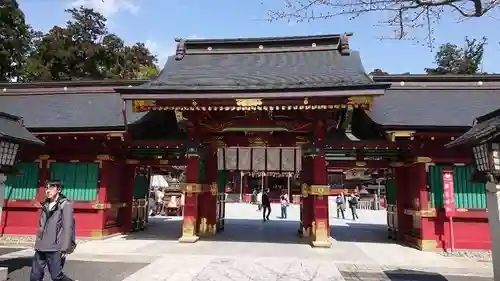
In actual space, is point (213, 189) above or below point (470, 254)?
above

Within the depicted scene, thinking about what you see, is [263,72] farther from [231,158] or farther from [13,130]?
[13,130]

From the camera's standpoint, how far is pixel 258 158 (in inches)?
450

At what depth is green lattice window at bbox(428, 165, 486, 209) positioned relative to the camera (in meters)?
10.5

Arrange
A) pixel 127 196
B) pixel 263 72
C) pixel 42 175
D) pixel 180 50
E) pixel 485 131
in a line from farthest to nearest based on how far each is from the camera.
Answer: pixel 180 50, pixel 127 196, pixel 263 72, pixel 42 175, pixel 485 131

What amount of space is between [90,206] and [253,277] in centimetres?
729

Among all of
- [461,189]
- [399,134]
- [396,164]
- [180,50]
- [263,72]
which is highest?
[180,50]

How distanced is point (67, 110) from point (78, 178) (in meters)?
3.02

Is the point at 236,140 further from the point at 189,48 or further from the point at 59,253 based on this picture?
the point at 59,253

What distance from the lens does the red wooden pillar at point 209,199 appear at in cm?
1249

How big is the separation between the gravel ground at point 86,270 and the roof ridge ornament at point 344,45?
10168 millimetres

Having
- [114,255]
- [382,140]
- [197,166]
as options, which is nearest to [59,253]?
[114,255]

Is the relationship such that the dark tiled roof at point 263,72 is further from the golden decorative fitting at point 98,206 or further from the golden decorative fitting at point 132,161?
the golden decorative fitting at point 98,206

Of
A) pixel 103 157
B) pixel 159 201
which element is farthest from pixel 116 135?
pixel 159 201

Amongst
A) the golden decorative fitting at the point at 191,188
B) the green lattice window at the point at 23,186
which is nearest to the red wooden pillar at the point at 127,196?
the green lattice window at the point at 23,186
